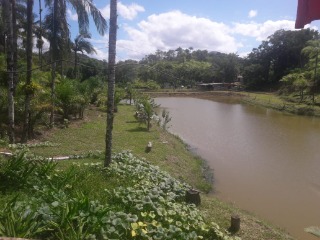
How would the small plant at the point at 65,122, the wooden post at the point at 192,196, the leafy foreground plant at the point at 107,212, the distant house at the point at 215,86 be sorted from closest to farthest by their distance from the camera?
1. the leafy foreground plant at the point at 107,212
2. the wooden post at the point at 192,196
3. the small plant at the point at 65,122
4. the distant house at the point at 215,86

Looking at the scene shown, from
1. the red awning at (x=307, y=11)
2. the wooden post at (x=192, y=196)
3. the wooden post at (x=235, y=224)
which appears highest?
the red awning at (x=307, y=11)

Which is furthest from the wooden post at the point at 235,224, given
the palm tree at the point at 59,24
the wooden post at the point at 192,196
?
the palm tree at the point at 59,24

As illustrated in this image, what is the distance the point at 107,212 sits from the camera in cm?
482

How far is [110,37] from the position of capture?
23.5 ft

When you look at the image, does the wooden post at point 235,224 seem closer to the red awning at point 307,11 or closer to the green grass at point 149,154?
the green grass at point 149,154

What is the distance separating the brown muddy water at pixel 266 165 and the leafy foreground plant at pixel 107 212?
2.89m

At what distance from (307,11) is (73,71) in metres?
33.9

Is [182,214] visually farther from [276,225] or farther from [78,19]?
[78,19]

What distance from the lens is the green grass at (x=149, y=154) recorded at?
21.3 feet

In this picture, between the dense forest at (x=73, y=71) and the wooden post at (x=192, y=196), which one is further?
the dense forest at (x=73, y=71)

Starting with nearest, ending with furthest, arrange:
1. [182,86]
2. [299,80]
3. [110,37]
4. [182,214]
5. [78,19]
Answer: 1. [182,214]
2. [110,37]
3. [78,19]
4. [299,80]
5. [182,86]

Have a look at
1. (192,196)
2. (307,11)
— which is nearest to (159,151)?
(192,196)

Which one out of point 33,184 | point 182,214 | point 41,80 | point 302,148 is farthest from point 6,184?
point 302,148

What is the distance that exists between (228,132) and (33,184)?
14740 millimetres
